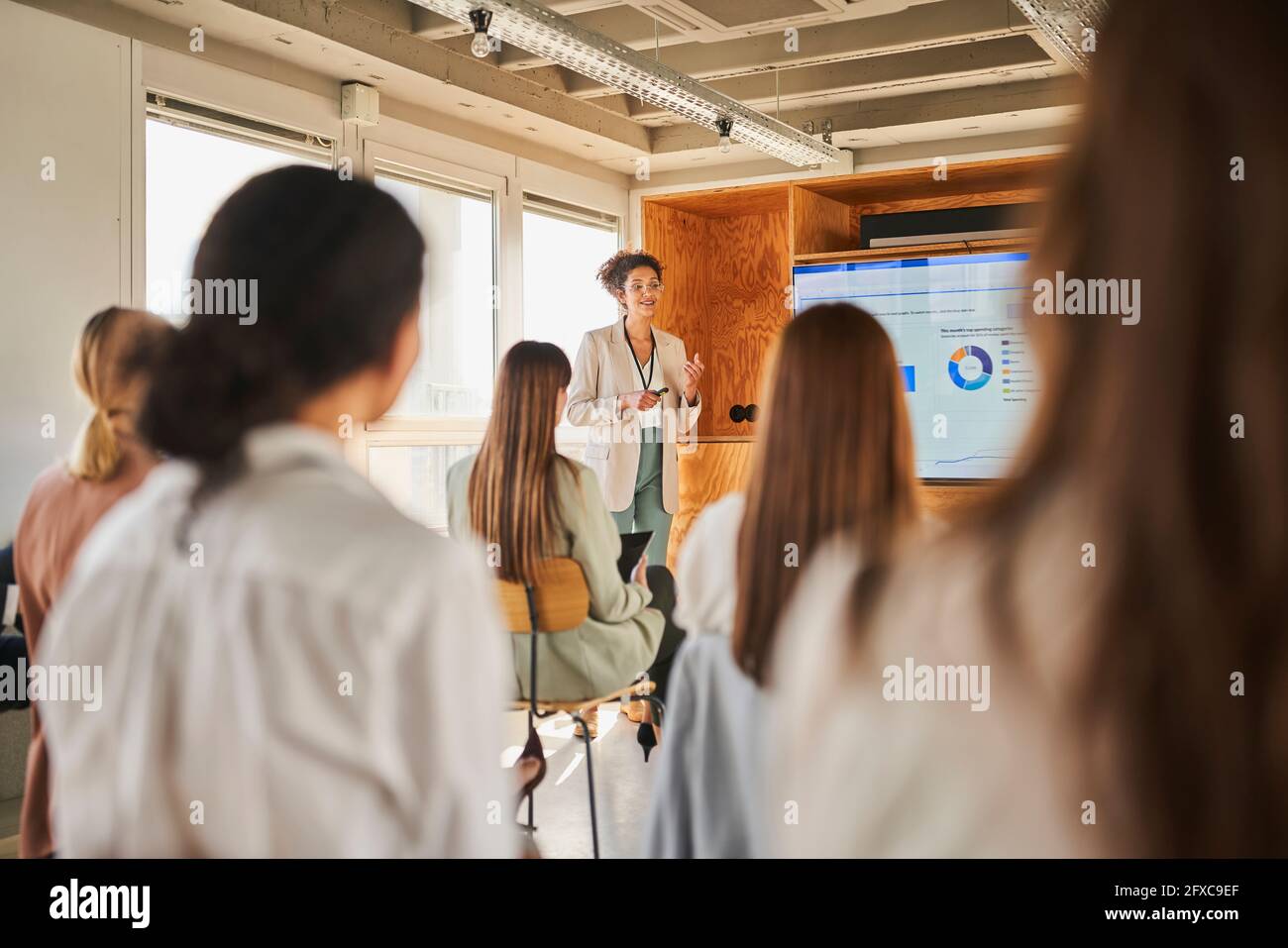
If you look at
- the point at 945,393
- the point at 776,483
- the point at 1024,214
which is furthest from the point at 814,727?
the point at 945,393

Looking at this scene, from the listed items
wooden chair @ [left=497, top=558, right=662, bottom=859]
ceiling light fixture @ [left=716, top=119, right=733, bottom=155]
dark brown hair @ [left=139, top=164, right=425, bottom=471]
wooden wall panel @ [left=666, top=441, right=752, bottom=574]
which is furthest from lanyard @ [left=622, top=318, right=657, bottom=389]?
dark brown hair @ [left=139, top=164, right=425, bottom=471]

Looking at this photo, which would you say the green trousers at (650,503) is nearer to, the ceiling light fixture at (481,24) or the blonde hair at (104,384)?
the ceiling light fixture at (481,24)

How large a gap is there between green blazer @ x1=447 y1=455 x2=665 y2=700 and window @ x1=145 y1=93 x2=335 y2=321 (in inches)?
81.0

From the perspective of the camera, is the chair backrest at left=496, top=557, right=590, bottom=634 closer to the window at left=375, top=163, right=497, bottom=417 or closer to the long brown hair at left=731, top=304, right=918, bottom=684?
the long brown hair at left=731, top=304, right=918, bottom=684

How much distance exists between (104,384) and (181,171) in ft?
7.92

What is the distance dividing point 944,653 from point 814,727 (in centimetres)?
9

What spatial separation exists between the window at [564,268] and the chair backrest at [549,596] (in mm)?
3756

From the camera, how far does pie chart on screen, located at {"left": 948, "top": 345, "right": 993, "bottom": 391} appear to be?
4375 mm

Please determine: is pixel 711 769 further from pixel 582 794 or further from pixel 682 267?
pixel 682 267

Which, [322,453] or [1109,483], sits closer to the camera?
[1109,483]
